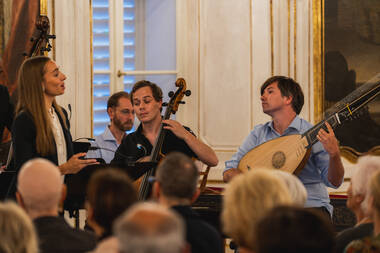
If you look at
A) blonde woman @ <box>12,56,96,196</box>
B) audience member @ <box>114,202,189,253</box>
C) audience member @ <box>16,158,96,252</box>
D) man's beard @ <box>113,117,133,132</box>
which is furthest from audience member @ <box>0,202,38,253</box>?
man's beard @ <box>113,117,133,132</box>

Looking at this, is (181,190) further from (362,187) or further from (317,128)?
(317,128)

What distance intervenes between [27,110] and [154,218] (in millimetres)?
2378

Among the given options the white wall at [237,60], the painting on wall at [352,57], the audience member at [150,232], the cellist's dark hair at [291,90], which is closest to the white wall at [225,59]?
the white wall at [237,60]

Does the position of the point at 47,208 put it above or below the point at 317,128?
below

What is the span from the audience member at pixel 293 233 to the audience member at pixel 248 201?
0.36m

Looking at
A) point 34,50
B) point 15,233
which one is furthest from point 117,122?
point 15,233

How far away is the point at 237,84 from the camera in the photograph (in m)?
6.08

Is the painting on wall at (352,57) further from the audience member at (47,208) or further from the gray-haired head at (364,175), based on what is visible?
the audience member at (47,208)

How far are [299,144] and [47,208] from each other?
6.49 ft

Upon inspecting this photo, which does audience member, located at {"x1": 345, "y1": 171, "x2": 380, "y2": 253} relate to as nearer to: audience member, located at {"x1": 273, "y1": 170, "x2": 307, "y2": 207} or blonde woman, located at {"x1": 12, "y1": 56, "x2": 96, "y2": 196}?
audience member, located at {"x1": 273, "y1": 170, "x2": 307, "y2": 207}

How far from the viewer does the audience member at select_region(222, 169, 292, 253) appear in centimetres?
197

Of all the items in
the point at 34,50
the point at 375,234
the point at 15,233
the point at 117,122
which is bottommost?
the point at 375,234

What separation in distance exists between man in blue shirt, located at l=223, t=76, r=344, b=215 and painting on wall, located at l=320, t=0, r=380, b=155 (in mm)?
1873

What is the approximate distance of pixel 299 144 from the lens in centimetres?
388
